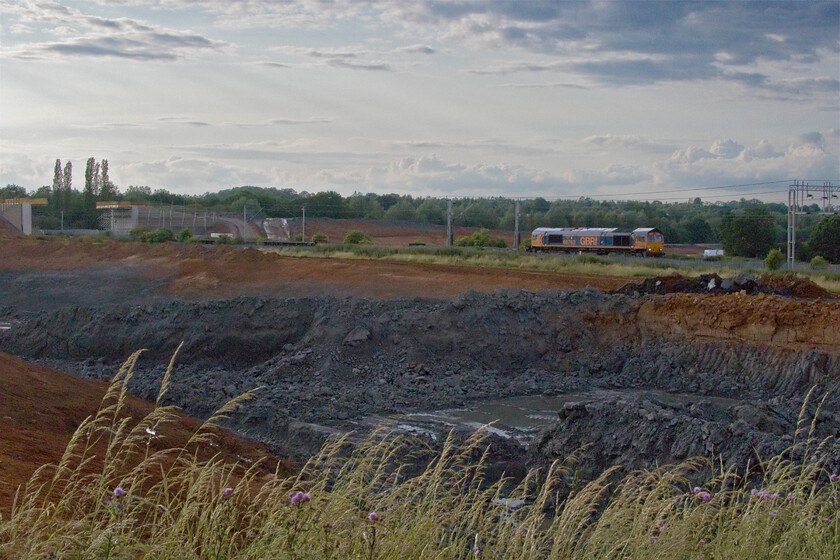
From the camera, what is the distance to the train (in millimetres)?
59844

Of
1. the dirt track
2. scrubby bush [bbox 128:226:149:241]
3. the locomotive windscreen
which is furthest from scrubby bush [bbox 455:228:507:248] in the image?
the dirt track

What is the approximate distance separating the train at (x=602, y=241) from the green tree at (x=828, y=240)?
14.1m

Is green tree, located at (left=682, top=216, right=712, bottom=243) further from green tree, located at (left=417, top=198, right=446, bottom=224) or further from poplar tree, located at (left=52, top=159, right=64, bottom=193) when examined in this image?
poplar tree, located at (left=52, top=159, right=64, bottom=193)

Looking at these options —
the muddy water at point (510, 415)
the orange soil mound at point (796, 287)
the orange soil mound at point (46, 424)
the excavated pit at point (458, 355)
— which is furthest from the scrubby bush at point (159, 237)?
the muddy water at point (510, 415)

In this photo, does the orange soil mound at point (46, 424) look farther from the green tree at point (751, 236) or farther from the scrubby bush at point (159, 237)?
the green tree at point (751, 236)

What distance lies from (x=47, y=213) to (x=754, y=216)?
8109 cm

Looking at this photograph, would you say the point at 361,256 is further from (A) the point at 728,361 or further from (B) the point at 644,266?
(A) the point at 728,361

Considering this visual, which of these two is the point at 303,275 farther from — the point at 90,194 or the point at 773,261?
the point at 90,194

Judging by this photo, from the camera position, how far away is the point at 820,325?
2008cm

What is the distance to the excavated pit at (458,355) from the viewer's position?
1634cm

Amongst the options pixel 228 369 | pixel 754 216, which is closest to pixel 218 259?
pixel 228 369

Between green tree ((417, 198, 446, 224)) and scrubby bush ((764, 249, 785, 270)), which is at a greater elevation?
green tree ((417, 198, 446, 224))

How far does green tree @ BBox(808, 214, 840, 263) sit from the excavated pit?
4777 cm

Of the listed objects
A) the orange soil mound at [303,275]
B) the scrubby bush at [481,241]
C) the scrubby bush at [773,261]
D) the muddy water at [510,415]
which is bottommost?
the muddy water at [510,415]
